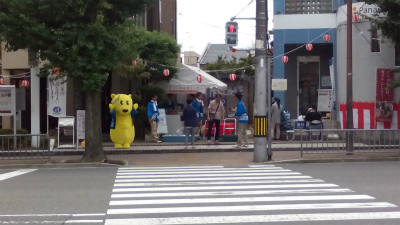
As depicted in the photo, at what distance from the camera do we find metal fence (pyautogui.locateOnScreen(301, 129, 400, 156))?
1938 cm

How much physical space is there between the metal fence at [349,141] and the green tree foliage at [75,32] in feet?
20.9

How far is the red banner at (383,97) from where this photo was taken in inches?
941

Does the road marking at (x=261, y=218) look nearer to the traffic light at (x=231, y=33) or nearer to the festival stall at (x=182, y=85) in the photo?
the traffic light at (x=231, y=33)

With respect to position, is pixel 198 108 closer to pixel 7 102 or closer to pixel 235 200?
pixel 7 102

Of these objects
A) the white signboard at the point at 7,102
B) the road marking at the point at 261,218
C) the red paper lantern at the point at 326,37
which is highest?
the red paper lantern at the point at 326,37

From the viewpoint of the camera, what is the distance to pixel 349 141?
19.6 m

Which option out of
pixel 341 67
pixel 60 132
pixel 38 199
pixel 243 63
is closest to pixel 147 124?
pixel 60 132

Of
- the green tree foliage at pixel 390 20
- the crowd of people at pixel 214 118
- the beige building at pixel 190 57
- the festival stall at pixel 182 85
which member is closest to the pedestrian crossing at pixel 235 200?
the crowd of people at pixel 214 118

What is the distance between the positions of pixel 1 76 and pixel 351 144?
50.9ft

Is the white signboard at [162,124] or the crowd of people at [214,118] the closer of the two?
the crowd of people at [214,118]

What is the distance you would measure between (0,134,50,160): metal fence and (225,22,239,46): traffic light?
6.35 metres

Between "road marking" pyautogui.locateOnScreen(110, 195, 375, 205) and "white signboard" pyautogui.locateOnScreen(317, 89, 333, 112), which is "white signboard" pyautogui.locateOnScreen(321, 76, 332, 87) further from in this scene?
"road marking" pyautogui.locateOnScreen(110, 195, 375, 205)

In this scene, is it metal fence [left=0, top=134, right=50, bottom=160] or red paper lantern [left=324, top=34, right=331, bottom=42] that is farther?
red paper lantern [left=324, top=34, right=331, bottom=42]

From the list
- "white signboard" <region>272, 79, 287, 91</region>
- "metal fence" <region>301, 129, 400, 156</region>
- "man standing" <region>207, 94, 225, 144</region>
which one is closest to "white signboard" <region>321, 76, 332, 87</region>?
"man standing" <region>207, 94, 225, 144</region>
